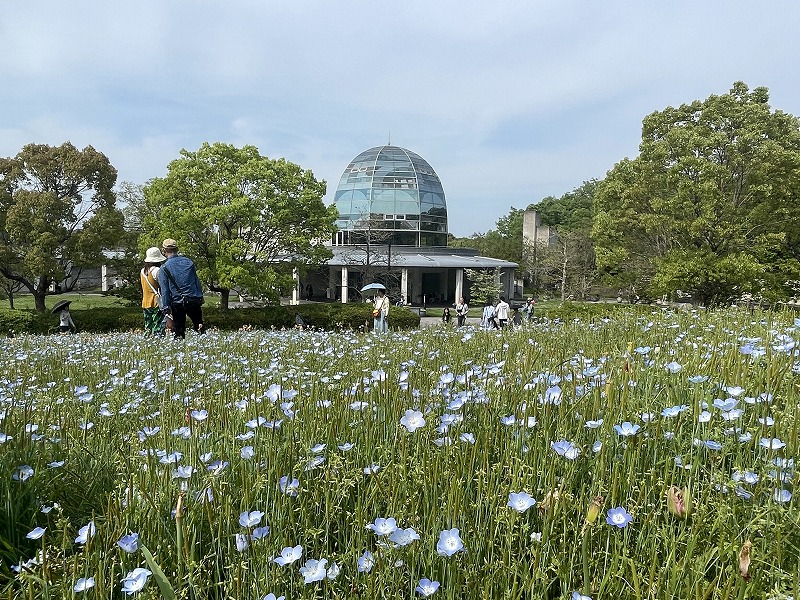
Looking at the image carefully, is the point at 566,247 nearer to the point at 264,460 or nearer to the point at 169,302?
the point at 169,302

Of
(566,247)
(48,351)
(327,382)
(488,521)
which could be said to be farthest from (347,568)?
(566,247)

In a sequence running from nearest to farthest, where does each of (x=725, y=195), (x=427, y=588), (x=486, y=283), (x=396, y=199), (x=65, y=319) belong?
(x=427, y=588) < (x=65, y=319) < (x=725, y=195) < (x=486, y=283) < (x=396, y=199)

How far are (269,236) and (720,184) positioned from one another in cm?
1635

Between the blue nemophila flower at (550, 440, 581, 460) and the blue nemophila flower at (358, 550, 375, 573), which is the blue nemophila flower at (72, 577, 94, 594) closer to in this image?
the blue nemophila flower at (358, 550, 375, 573)

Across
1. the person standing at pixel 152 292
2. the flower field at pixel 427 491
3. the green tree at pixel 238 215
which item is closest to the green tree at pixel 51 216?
the green tree at pixel 238 215

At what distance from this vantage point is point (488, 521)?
70.5 inches

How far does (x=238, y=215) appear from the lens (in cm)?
2022

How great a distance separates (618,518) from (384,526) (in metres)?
0.70

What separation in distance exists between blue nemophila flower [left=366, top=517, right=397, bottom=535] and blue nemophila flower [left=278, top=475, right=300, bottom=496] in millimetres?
364

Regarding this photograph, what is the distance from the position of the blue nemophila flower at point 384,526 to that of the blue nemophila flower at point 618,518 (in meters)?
0.63

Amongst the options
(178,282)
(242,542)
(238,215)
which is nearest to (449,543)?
(242,542)

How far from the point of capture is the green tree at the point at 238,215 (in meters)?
19.4

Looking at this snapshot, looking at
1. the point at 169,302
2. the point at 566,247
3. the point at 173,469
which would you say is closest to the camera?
the point at 173,469

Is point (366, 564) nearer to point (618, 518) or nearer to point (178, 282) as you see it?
point (618, 518)
